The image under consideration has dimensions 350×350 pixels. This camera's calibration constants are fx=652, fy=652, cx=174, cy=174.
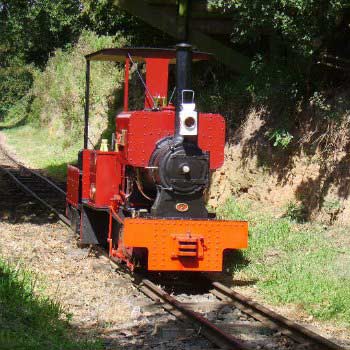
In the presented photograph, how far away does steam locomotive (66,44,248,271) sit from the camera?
7887 mm

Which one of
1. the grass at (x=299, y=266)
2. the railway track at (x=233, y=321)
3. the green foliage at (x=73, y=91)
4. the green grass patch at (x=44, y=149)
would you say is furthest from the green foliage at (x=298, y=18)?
the green grass patch at (x=44, y=149)

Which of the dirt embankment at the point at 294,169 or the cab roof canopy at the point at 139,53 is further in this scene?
the dirt embankment at the point at 294,169

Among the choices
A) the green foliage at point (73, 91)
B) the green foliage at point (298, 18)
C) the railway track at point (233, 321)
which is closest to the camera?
the railway track at point (233, 321)

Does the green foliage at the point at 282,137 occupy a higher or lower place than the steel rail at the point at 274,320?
higher

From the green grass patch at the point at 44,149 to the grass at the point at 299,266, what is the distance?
10.6 meters

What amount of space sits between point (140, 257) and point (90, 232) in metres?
1.81

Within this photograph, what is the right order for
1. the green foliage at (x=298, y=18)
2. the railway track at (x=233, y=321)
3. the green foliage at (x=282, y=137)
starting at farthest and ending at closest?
the green foliage at (x=282, y=137) < the green foliage at (x=298, y=18) < the railway track at (x=233, y=321)

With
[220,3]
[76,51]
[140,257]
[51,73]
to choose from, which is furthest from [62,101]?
[140,257]

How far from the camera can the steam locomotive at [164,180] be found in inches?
311

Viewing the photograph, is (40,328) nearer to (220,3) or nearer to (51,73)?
(220,3)

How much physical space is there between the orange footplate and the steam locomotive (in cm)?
1

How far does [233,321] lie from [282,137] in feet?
17.6

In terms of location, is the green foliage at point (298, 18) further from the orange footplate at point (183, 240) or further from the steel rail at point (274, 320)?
the steel rail at point (274, 320)

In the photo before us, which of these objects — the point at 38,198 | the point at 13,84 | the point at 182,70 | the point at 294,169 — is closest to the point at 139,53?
the point at 182,70
